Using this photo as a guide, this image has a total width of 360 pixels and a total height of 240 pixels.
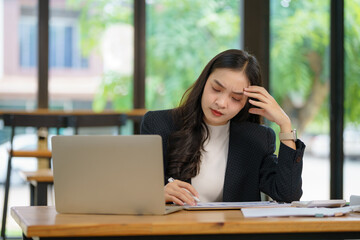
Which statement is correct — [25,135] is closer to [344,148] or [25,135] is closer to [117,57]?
[117,57]

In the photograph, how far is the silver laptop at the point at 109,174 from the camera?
4.45 feet

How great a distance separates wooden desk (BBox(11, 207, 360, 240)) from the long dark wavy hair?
0.62 m

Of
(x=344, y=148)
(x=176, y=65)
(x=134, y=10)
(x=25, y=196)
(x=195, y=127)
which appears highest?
(x=134, y=10)

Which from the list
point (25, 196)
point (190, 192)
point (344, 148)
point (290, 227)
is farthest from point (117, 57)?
point (290, 227)

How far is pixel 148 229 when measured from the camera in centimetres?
126

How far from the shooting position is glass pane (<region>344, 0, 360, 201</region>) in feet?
13.0

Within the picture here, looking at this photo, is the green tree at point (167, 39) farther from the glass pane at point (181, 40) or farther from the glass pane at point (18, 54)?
the glass pane at point (18, 54)

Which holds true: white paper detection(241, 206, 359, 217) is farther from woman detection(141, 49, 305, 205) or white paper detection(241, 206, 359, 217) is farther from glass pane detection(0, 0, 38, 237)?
glass pane detection(0, 0, 38, 237)

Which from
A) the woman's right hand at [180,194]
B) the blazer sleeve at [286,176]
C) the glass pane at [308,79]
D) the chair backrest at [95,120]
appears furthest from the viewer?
the glass pane at [308,79]

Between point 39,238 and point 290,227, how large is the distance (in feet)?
1.85

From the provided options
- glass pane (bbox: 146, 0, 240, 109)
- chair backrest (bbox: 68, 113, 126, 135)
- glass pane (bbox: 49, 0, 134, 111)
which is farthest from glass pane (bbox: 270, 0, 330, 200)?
glass pane (bbox: 49, 0, 134, 111)

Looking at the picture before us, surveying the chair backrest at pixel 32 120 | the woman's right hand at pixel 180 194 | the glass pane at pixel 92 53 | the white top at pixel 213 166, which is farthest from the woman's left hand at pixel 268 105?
the glass pane at pixel 92 53

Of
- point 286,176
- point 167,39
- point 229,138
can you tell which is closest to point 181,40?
point 167,39

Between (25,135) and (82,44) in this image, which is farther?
(82,44)
